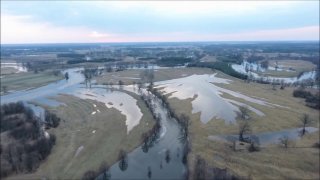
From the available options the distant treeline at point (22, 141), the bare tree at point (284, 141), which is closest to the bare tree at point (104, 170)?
the distant treeline at point (22, 141)

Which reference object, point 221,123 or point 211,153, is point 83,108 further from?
point 211,153

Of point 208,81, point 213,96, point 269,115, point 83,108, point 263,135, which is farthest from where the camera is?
point 208,81

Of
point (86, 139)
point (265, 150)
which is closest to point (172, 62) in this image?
point (86, 139)

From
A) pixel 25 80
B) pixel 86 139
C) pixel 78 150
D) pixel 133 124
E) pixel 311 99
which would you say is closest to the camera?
pixel 78 150

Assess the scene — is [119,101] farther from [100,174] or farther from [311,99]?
[311,99]

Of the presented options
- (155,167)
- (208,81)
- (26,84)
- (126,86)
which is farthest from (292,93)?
(26,84)

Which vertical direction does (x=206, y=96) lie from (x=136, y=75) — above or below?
above

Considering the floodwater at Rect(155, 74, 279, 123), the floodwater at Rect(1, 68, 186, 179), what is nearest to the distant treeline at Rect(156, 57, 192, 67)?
the floodwater at Rect(155, 74, 279, 123)
